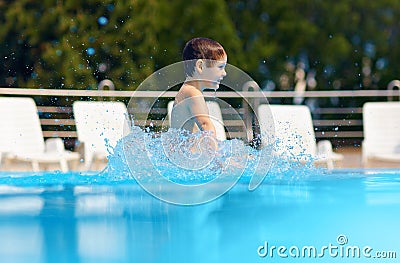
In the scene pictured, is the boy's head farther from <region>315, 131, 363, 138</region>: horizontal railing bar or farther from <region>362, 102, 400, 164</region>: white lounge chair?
<region>315, 131, 363, 138</region>: horizontal railing bar

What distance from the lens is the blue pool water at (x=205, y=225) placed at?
186 cm

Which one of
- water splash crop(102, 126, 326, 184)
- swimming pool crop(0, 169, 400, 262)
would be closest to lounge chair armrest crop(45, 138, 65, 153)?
water splash crop(102, 126, 326, 184)

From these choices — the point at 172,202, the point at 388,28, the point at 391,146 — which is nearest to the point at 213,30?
the point at 388,28

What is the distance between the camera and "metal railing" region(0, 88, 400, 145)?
16.1 feet

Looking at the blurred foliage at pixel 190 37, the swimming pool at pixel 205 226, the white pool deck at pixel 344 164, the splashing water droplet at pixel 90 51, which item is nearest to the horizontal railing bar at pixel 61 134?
the white pool deck at pixel 344 164

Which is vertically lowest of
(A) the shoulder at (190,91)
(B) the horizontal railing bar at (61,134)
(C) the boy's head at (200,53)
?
(B) the horizontal railing bar at (61,134)

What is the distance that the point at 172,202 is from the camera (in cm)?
227

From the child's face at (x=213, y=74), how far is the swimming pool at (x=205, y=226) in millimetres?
635

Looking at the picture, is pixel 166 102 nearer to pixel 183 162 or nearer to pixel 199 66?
pixel 199 66

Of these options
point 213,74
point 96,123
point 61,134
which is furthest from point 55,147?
point 213,74

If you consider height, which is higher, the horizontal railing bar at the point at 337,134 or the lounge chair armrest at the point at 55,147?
the horizontal railing bar at the point at 337,134

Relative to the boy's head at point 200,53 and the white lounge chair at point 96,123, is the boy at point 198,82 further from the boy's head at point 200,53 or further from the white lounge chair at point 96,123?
the white lounge chair at point 96,123

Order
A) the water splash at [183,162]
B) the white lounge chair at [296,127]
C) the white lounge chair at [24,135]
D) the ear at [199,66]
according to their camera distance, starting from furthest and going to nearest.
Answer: the white lounge chair at [24,135] < the white lounge chair at [296,127] < the ear at [199,66] < the water splash at [183,162]

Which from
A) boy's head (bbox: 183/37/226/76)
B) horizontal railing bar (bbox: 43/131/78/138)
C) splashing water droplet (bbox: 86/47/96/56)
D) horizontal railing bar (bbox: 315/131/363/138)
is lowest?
horizontal railing bar (bbox: 315/131/363/138)
